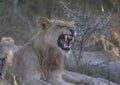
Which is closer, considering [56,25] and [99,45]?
[56,25]

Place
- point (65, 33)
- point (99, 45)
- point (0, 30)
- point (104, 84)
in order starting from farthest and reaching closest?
point (0, 30) → point (99, 45) → point (104, 84) → point (65, 33)

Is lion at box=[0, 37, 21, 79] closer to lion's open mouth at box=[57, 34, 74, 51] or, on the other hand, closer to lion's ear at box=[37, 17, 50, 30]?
lion's ear at box=[37, 17, 50, 30]

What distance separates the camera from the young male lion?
895 centimetres

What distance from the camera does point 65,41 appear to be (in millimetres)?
8898

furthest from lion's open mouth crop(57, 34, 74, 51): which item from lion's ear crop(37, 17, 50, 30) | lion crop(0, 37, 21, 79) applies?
lion crop(0, 37, 21, 79)

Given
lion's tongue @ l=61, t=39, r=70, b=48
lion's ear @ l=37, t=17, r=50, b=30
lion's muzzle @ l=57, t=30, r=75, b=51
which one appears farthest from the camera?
lion's ear @ l=37, t=17, r=50, b=30

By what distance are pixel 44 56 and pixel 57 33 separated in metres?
0.38

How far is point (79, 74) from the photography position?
10078mm

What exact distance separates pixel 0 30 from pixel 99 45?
3204mm

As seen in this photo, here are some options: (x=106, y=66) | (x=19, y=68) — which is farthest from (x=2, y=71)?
(x=106, y=66)

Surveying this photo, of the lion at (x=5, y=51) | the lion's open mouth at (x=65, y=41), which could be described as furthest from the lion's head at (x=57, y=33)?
the lion at (x=5, y=51)

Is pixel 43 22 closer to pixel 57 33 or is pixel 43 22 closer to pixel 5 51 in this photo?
pixel 57 33

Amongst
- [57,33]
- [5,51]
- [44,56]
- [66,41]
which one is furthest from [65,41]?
[5,51]

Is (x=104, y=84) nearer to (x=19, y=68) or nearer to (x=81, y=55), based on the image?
(x=19, y=68)
